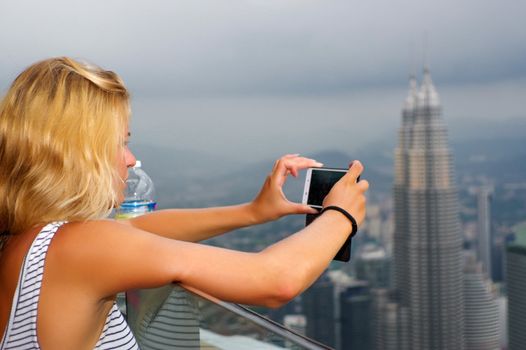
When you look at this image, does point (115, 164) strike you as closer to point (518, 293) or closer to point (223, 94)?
point (518, 293)

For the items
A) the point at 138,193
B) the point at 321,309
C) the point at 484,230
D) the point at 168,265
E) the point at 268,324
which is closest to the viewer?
the point at 168,265

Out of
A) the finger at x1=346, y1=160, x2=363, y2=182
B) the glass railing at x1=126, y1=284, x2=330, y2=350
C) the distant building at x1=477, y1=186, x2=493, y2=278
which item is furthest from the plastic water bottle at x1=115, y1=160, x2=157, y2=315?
the distant building at x1=477, y1=186, x2=493, y2=278

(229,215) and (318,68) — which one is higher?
(318,68)

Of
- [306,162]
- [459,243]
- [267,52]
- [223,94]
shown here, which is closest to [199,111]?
[223,94]

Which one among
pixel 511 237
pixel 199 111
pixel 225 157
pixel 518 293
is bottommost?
pixel 518 293

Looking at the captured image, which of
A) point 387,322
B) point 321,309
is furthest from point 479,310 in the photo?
point 321,309

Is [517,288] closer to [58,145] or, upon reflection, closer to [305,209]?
[305,209]
